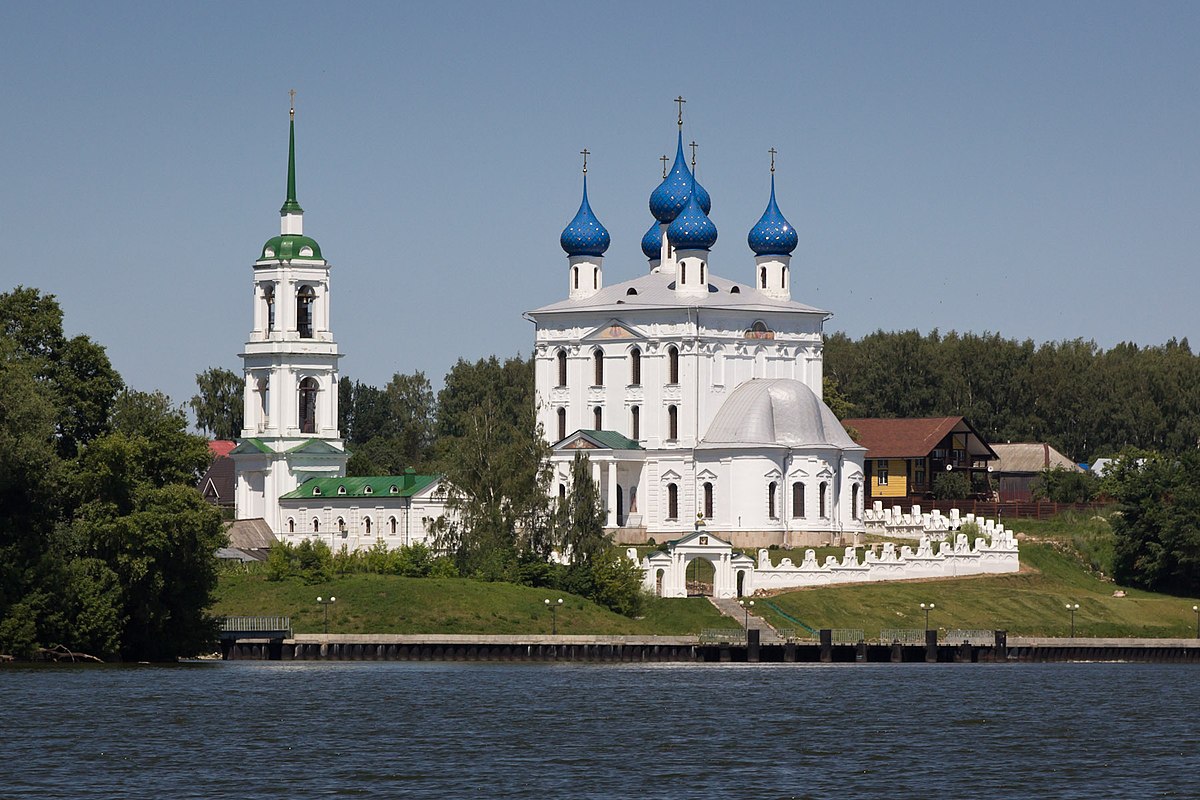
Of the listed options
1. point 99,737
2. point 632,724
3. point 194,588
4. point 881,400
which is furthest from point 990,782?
point 881,400

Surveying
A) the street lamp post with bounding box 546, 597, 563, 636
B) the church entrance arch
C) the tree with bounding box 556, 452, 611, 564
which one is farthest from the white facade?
the street lamp post with bounding box 546, 597, 563, 636

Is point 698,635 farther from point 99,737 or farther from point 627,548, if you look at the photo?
point 99,737

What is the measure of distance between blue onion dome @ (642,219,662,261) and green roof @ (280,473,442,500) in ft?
42.1

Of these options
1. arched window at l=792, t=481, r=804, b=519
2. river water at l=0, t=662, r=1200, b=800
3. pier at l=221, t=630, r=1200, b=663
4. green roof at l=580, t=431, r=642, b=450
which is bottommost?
river water at l=0, t=662, r=1200, b=800

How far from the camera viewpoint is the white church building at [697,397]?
311 feet

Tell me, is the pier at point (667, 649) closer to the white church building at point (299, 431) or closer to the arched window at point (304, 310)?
the white church building at point (299, 431)

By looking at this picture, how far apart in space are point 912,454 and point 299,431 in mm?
26347

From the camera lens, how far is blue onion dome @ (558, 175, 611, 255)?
333 feet

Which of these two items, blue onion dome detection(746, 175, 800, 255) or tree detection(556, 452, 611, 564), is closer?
tree detection(556, 452, 611, 564)

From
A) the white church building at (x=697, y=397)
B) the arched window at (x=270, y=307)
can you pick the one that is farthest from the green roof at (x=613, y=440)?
the arched window at (x=270, y=307)

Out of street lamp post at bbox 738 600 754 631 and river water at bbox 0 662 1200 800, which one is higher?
street lamp post at bbox 738 600 754 631

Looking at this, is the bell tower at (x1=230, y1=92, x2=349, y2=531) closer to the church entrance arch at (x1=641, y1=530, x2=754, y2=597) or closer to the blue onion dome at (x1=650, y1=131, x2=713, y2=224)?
the blue onion dome at (x1=650, y1=131, x2=713, y2=224)

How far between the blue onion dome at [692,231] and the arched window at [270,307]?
1639 centimetres

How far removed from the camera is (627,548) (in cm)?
9056
